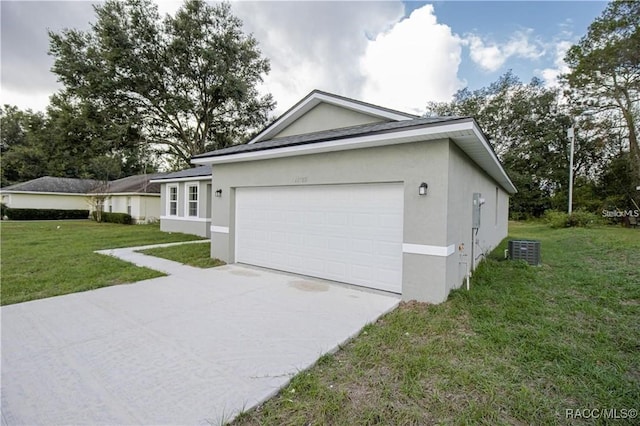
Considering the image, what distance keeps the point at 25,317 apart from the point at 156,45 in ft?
69.9

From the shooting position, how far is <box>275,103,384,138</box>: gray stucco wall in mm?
7217

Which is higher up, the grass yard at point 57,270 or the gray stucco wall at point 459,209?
the gray stucco wall at point 459,209

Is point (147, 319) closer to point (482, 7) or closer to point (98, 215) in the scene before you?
point (482, 7)

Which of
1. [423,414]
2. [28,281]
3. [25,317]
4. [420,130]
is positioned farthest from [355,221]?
[28,281]

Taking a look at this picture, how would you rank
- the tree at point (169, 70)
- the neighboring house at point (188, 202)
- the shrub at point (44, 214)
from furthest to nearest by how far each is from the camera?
1. the shrub at point (44, 214)
2. the tree at point (169, 70)
3. the neighboring house at point (188, 202)

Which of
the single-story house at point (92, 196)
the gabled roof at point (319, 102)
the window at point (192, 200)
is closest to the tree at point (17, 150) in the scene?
the single-story house at point (92, 196)

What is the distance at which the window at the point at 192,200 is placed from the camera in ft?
45.3

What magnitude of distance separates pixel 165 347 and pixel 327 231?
11.8 feet

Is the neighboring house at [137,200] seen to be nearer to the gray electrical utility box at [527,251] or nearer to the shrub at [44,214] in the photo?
the shrub at [44,214]

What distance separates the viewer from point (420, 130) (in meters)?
4.51

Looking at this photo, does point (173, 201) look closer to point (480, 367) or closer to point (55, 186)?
point (480, 367)

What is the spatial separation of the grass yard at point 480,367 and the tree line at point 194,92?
834 inches

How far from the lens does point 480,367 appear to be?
298cm

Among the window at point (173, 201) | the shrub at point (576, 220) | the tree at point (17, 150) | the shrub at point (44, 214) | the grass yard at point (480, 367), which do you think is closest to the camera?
the grass yard at point (480, 367)
